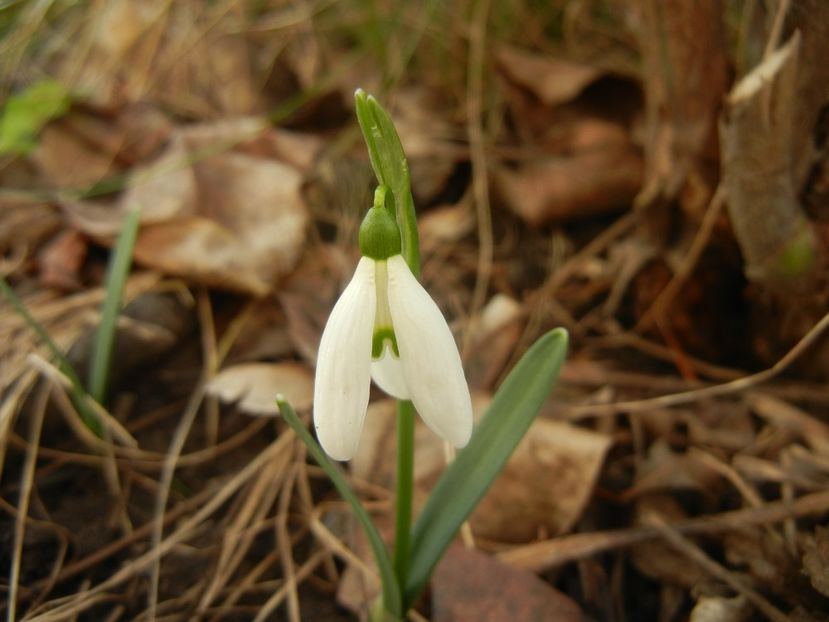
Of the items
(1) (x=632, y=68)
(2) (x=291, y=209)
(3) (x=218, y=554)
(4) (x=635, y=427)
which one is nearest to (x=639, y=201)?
(4) (x=635, y=427)

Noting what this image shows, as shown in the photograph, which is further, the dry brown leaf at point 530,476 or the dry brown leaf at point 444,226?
the dry brown leaf at point 444,226

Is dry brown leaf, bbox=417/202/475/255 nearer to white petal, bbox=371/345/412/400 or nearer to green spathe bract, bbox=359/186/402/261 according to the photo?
white petal, bbox=371/345/412/400

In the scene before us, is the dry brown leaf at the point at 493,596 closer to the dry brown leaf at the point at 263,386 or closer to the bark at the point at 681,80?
the dry brown leaf at the point at 263,386

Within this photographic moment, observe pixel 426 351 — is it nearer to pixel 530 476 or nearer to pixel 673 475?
pixel 530 476

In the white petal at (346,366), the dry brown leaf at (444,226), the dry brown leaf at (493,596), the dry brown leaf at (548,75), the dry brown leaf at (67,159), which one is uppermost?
the dry brown leaf at (548,75)

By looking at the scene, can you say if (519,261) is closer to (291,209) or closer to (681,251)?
(681,251)

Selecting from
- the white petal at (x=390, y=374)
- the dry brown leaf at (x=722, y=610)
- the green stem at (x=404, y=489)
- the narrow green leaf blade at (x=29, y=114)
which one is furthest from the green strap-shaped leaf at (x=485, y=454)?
the narrow green leaf blade at (x=29, y=114)
